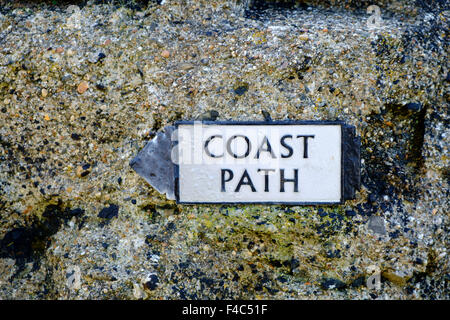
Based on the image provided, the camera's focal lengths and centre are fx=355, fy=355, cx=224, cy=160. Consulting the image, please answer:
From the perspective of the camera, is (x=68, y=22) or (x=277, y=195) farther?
(x=68, y=22)

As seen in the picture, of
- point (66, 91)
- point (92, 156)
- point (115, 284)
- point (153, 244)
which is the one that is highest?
point (66, 91)

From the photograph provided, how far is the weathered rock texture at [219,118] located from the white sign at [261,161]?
Answer: 61 millimetres

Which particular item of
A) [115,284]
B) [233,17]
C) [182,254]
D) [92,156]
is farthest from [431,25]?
[115,284]

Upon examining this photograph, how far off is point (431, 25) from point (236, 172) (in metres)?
0.94

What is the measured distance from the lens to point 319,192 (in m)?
1.27

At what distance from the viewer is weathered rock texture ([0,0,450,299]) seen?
4.22 ft

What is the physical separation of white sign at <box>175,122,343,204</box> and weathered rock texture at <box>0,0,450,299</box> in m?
0.06

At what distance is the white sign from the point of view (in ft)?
4.13

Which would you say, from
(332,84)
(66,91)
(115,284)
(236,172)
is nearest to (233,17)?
(332,84)

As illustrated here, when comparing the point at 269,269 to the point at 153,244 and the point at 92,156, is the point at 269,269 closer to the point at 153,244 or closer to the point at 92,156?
the point at 153,244

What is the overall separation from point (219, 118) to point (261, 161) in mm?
221

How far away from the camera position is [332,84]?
4.28 feet

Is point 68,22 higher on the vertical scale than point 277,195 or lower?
higher

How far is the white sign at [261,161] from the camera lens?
1.26 m
